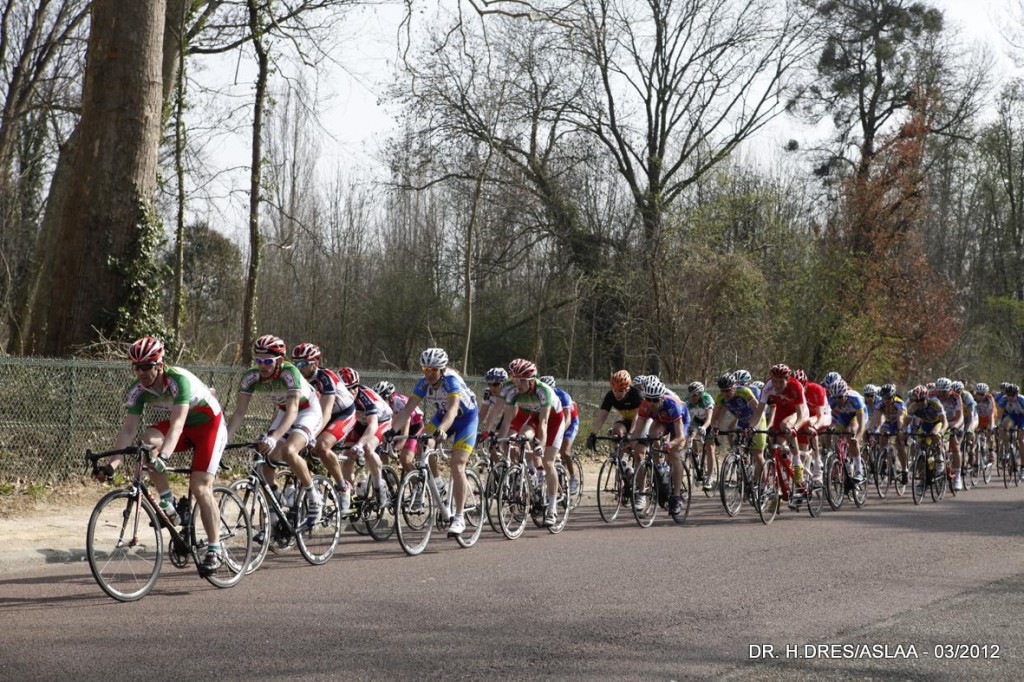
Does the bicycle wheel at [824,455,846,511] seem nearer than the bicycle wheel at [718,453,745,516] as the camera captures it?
No

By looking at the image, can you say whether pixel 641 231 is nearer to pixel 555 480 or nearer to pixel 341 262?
pixel 341 262

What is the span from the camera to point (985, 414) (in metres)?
23.0

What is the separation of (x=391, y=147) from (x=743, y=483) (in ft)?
69.6

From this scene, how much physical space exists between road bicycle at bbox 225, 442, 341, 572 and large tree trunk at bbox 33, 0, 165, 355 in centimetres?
763

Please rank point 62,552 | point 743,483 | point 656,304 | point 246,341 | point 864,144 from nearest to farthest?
point 62,552
point 743,483
point 246,341
point 656,304
point 864,144

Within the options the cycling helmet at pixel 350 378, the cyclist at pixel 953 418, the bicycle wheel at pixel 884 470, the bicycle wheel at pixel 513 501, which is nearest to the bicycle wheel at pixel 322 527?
the cycling helmet at pixel 350 378

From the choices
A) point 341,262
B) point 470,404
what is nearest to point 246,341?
point 470,404

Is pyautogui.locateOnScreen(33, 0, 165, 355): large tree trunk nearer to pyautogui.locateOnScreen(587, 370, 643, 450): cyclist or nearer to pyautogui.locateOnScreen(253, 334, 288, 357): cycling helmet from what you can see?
pyautogui.locateOnScreen(587, 370, 643, 450): cyclist

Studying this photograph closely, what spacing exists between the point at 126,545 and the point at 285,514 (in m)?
1.87

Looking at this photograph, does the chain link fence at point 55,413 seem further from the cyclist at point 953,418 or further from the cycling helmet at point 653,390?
the cyclist at point 953,418

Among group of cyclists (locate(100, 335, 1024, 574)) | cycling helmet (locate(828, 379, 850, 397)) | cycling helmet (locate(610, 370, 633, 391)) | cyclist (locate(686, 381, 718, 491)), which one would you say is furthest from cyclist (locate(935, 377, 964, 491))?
cycling helmet (locate(610, 370, 633, 391))

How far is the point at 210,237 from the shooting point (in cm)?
4441

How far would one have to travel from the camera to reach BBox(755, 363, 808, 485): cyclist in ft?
48.6

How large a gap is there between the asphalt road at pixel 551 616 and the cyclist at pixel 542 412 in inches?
39.7
